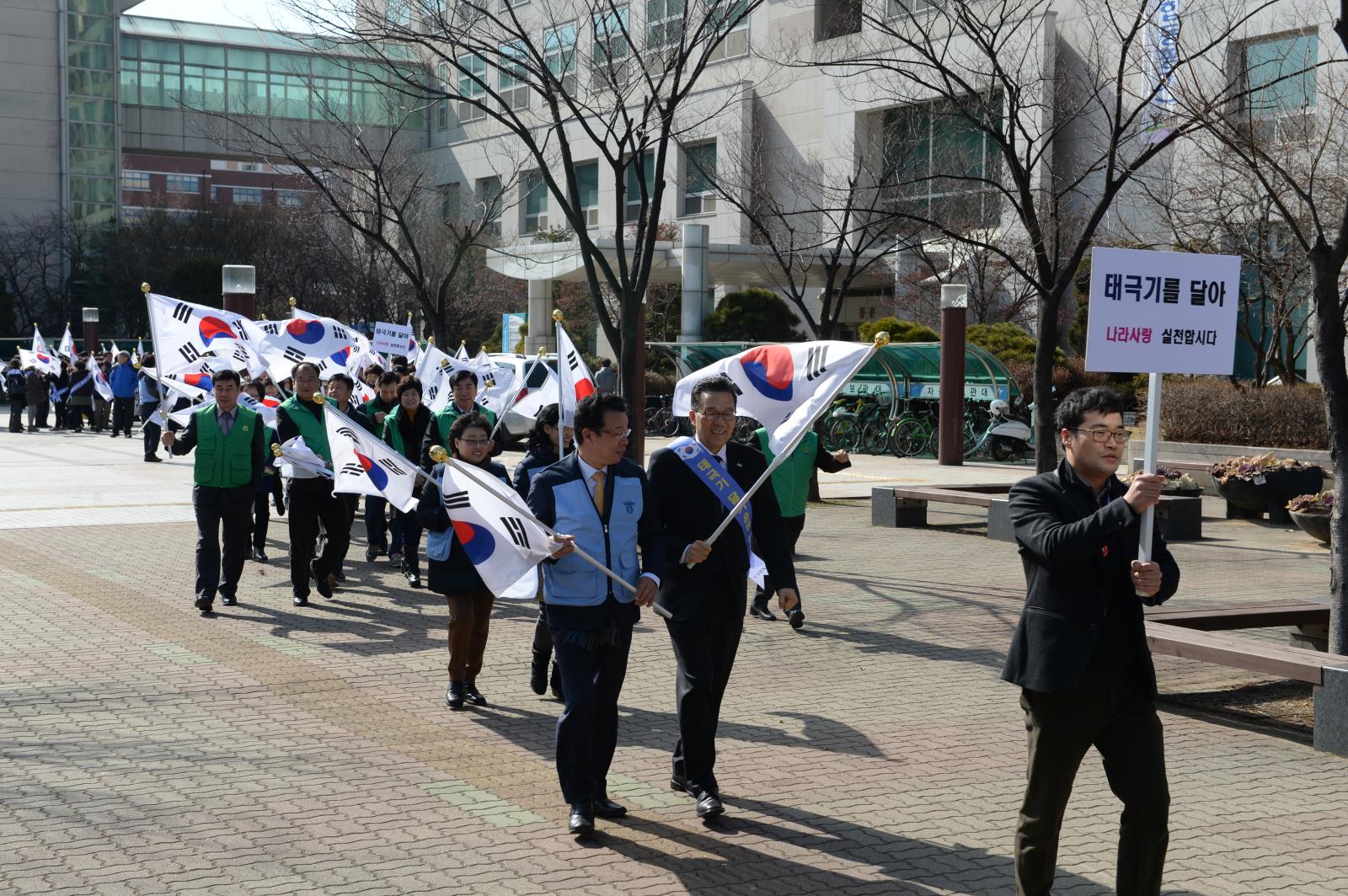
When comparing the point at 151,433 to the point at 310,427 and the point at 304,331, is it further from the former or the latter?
the point at 310,427

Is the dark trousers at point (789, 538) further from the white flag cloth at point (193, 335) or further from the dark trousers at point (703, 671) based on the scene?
the white flag cloth at point (193, 335)

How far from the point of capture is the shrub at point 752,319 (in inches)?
1590

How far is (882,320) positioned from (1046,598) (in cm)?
3192

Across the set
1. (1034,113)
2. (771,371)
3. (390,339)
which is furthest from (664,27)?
(1034,113)

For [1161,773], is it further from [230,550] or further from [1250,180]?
[1250,180]

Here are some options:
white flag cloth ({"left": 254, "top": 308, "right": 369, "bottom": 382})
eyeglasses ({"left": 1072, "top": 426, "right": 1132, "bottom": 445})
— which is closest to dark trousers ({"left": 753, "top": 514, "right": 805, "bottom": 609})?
eyeglasses ({"left": 1072, "top": 426, "right": 1132, "bottom": 445})

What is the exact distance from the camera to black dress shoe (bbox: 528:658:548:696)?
8352 mm

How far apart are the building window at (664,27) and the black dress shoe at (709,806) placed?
42.4ft

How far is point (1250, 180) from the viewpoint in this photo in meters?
19.6

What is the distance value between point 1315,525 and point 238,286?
56.2 feet

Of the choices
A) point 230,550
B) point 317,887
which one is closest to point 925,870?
point 317,887

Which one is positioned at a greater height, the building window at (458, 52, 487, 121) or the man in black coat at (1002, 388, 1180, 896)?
the building window at (458, 52, 487, 121)

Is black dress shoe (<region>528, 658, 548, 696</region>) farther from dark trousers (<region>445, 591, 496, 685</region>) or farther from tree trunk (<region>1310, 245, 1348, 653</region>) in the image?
tree trunk (<region>1310, 245, 1348, 653</region>)

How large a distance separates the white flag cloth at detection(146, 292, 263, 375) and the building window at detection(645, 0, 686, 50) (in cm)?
619
